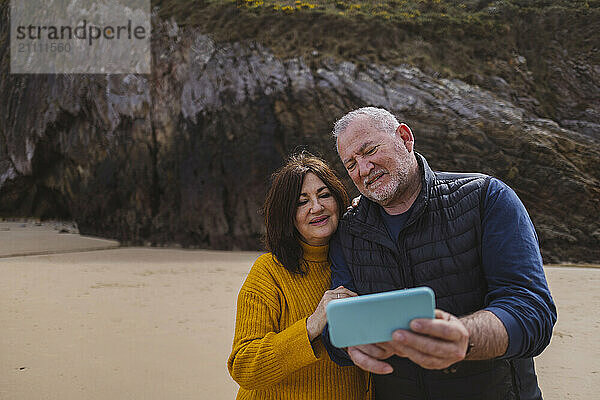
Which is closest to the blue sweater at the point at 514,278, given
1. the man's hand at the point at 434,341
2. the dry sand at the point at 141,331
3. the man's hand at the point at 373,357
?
the man's hand at the point at 434,341

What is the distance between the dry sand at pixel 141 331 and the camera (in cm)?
452

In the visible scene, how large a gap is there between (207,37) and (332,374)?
1387 centimetres

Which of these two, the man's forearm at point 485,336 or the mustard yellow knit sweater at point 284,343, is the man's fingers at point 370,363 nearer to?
the man's forearm at point 485,336

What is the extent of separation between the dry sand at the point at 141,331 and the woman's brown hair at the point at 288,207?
231cm

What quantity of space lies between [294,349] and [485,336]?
856 mm

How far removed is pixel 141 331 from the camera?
20.3 ft

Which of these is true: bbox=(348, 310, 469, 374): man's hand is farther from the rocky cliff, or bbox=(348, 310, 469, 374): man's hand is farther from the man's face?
the rocky cliff

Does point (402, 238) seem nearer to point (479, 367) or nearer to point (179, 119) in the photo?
point (479, 367)

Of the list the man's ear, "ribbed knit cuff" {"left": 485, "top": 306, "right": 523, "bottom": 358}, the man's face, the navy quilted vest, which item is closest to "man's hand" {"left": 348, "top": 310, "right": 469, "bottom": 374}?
"ribbed knit cuff" {"left": 485, "top": 306, "right": 523, "bottom": 358}

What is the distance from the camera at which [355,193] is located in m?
11.4

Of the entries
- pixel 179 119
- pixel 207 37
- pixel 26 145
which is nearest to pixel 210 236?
pixel 179 119

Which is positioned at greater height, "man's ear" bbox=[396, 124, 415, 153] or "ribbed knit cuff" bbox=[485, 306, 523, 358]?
"man's ear" bbox=[396, 124, 415, 153]

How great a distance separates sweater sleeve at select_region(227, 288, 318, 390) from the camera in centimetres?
218

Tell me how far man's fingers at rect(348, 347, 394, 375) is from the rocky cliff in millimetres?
8716
